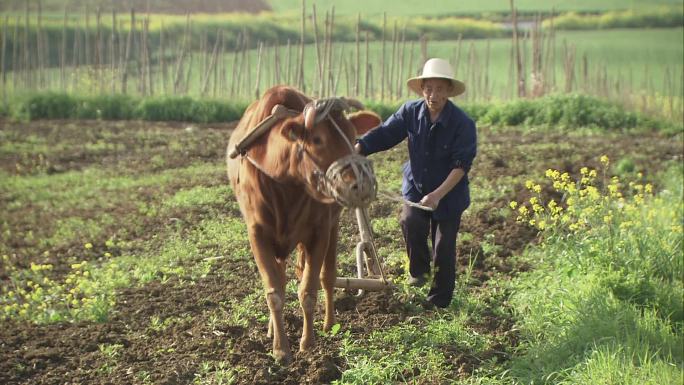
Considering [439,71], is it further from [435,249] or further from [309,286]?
[309,286]

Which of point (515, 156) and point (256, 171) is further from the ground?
point (256, 171)

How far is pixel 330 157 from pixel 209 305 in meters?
2.47

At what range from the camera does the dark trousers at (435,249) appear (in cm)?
658

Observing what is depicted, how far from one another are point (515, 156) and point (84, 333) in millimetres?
7979

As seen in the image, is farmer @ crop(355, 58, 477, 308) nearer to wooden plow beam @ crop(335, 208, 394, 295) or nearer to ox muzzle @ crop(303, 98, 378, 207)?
wooden plow beam @ crop(335, 208, 394, 295)

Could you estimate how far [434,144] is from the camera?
6457 mm

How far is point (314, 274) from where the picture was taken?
19.0 feet

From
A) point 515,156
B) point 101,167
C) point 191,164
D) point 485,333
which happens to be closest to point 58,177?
point 101,167

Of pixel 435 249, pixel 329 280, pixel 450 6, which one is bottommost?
pixel 329 280

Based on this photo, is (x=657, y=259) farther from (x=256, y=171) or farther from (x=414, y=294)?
(x=256, y=171)

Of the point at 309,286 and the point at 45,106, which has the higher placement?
the point at 309,286

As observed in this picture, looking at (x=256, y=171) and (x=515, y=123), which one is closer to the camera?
(x=256, y=171)

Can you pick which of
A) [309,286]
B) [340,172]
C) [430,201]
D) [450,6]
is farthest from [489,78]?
[340,172]

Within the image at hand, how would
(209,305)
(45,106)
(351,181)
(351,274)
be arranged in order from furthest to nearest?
(45,106)
(351,274)
(209,305)
(351,181)
